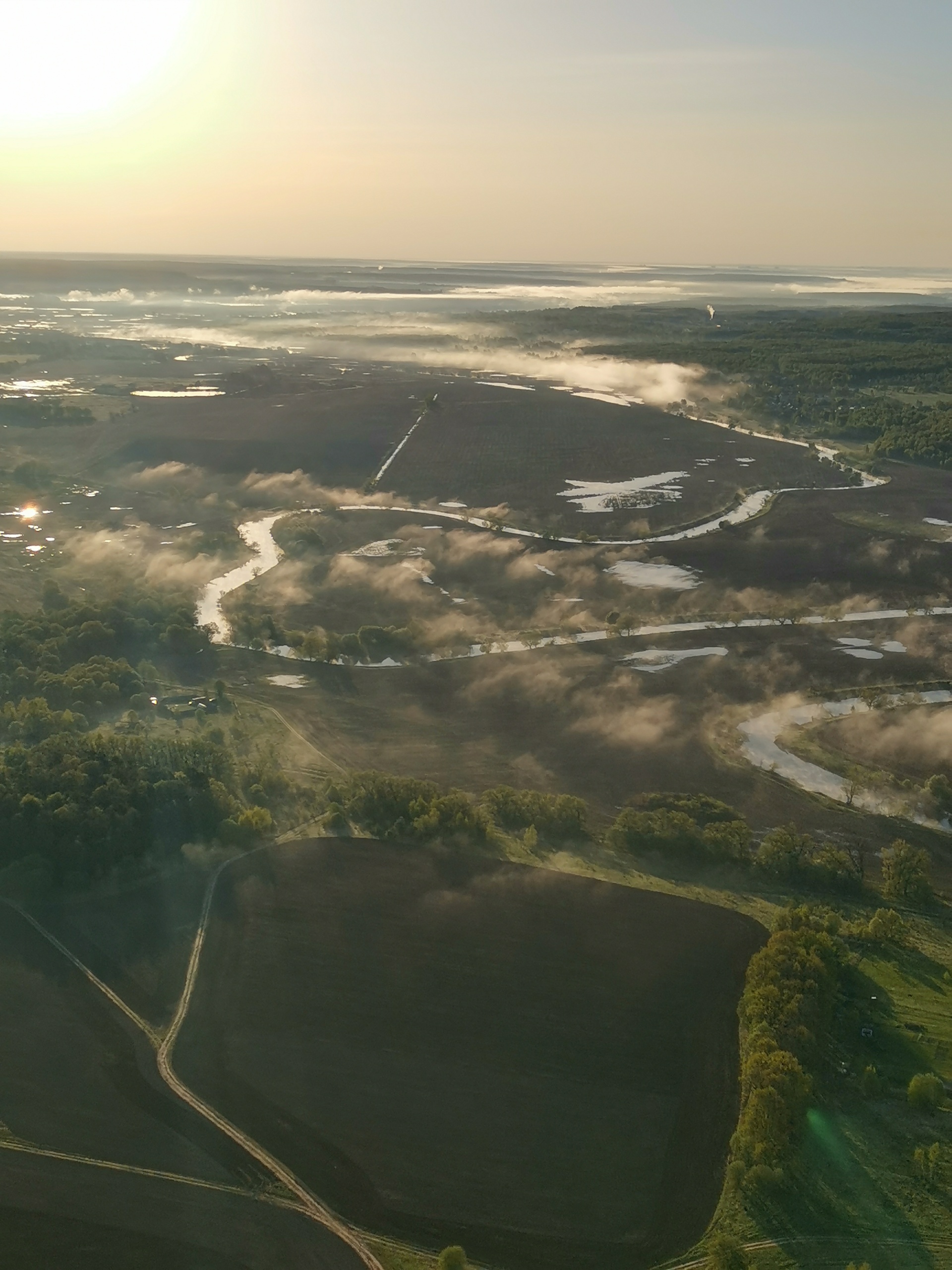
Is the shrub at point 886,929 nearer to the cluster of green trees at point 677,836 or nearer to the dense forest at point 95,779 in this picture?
the cluster of green trees at point 677,836

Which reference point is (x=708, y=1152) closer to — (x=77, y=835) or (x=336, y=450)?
(x=77, y=835)

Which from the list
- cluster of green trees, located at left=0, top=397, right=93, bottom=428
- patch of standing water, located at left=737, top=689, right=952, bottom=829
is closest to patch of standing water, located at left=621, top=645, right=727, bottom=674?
patch of standing water, located at left=737, top=689, right=952, bottom=829

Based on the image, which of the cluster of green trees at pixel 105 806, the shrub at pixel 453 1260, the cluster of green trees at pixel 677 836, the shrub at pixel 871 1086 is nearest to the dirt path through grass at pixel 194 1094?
the shrub at pixel 453 1260

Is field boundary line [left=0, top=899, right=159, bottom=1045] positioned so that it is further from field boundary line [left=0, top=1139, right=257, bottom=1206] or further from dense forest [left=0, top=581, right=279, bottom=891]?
field boundary line [left=0, top=1139, right=257, bottom=1206]

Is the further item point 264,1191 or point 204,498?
point 204,498

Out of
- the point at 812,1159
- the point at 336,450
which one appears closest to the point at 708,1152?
the point at 812,1159
